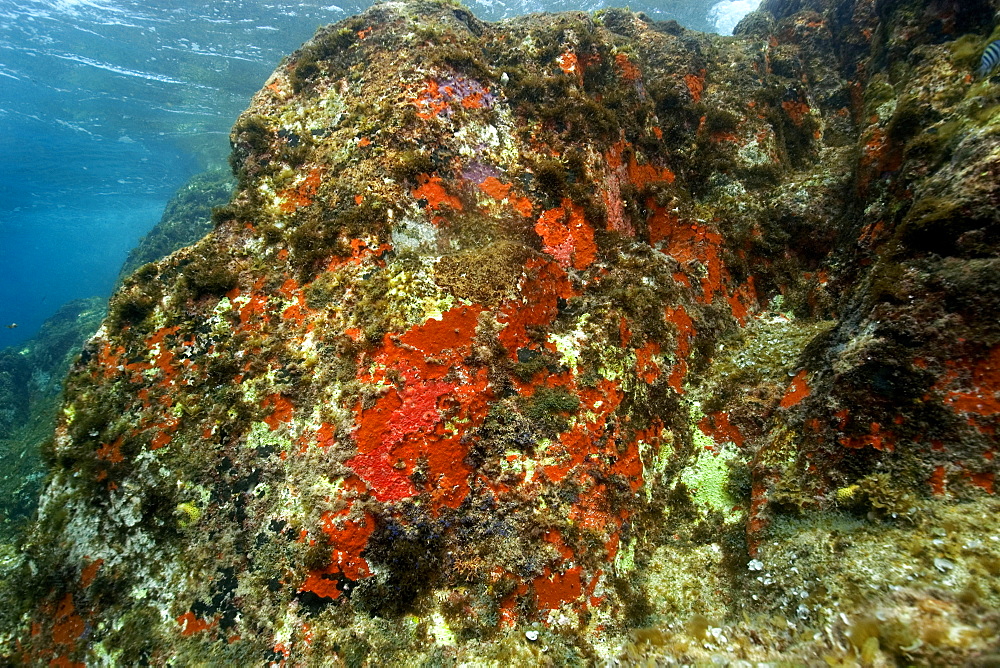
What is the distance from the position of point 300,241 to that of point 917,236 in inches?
284

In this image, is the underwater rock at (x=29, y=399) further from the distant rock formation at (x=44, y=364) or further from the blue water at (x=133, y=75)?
the blue water at (x=133, y=75)

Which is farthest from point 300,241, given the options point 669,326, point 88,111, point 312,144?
point 88,111

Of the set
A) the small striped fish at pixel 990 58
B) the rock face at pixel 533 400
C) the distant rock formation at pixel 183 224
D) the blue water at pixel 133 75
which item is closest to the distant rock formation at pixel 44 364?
the distant rock formation at pixel 183 224

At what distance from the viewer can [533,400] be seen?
5066 mm

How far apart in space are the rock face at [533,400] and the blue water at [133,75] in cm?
2557

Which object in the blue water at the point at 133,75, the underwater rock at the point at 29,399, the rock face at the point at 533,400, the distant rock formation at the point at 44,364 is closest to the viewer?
the rock face at the point at 533,400

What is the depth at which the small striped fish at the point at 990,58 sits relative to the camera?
5.00 meters

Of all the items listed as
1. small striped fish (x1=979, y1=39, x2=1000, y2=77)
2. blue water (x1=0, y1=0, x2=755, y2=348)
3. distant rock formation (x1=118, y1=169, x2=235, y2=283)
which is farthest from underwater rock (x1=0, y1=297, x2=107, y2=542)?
small striped fish (x1=979, y1=39, x2=1000, y2=77)

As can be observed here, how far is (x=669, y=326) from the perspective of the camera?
20.4ft

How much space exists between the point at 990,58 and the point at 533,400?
674cm

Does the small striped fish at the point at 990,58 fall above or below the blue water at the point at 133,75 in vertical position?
above

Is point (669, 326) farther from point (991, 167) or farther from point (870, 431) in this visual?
point (991, 167)

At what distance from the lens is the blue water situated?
77.3 ft

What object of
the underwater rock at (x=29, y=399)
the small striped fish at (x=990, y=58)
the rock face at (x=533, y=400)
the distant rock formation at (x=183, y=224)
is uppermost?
the small striped fish at (x=990, y=58)
